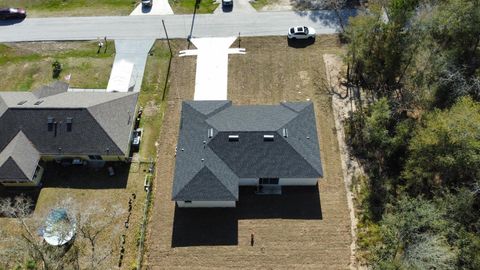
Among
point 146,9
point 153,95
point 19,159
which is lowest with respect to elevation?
point 19,159

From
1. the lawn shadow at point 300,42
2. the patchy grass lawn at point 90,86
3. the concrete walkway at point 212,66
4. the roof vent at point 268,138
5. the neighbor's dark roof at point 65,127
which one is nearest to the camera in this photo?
the roof vent at point 268,138

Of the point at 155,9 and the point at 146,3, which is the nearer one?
the point at 146,3

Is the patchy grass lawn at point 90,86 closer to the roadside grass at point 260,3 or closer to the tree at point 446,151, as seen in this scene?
the roadside grass at point 260,3

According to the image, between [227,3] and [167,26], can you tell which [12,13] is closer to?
[167,26]

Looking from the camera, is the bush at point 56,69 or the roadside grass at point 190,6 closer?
the bush at point 56,69

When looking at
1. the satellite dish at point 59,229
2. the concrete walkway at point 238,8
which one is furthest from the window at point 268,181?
the concrete walkway at point 238,8

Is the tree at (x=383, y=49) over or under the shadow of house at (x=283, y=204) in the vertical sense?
over

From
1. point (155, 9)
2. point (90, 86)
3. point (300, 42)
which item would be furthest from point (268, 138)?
point (155, 9)
